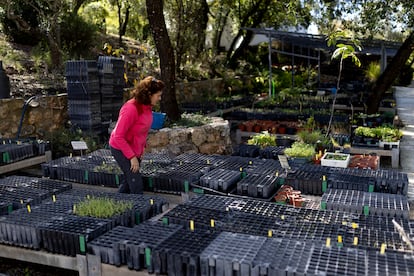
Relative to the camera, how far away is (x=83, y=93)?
8.14 m

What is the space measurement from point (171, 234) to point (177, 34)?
10.6m

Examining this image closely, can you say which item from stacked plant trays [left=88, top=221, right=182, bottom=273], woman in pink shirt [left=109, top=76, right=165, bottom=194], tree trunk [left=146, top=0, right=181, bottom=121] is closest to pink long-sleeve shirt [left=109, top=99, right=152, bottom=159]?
woman in pink shirt [left=109, top=76, right=165, bottom=194]

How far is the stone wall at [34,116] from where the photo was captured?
7641mm

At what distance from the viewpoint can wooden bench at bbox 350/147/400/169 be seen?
8016 mm

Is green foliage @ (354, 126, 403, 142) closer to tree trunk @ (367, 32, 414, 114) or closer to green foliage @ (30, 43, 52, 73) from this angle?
tree trunk @ (367, 32, 414, 114)

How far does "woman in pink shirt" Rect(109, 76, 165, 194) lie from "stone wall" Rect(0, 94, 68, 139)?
3.79 metres

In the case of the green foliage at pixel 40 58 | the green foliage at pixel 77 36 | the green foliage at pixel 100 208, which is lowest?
the green foliage at pixel 100 208

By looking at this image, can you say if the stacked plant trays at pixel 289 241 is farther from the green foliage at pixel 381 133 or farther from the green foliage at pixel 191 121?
the green foliage at pixel 381 133

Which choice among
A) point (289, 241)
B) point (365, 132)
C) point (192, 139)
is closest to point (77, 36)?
point (192, 139)

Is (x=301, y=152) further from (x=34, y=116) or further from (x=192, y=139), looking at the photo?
(x=34, y=116)

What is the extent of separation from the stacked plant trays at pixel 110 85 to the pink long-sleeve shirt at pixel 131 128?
3.94 meters

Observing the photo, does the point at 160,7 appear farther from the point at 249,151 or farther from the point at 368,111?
the point at 368,111

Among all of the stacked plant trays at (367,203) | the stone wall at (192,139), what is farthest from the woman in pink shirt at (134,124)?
the stone wall at (192,139)

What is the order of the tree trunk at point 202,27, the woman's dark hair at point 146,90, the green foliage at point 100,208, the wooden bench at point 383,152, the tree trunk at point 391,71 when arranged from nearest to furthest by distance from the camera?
1. the green foliage at point 100,208
2. the woman's dark hair at point 146,90
3. the wooden bench at point 383,152
4. the tree trunk at point 391,71
5. the tree trunk at point 202,27
